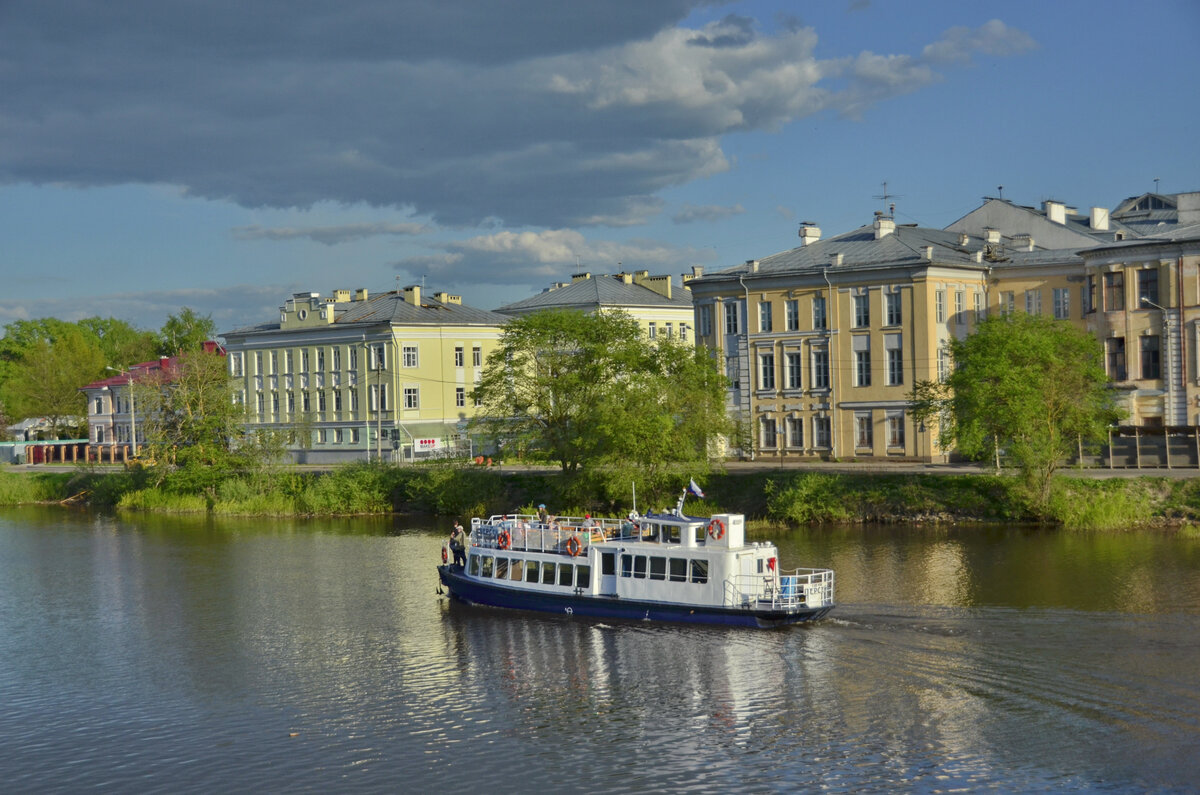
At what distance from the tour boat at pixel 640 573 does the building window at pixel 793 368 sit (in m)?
38.3

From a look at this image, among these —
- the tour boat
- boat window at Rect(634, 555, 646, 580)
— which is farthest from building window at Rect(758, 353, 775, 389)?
boat window at Rect(634, 555, 646, 580)

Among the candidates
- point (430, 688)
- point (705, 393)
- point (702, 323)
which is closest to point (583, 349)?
point (705, 393)

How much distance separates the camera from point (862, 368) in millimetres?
80500

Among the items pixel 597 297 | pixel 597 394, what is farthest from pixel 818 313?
pixel 597 297

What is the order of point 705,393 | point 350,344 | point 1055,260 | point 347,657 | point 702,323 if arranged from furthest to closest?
point 350,344
point 702,323
point 1055,260
point 705,393
point 347,657

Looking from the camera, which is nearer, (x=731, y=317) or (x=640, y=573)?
(x=640, y=573)

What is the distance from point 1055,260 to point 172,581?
57228 millimetres

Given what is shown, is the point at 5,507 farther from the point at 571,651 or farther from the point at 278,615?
the point at 571,651

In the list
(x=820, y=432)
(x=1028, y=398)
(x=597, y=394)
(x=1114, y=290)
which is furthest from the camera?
(x=820, y=432)

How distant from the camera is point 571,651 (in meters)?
39.2

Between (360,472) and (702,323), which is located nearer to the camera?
(360,472)

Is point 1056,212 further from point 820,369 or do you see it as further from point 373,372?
point 373,372

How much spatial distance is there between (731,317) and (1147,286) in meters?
26.2

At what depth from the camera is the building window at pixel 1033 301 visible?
80875 mm
